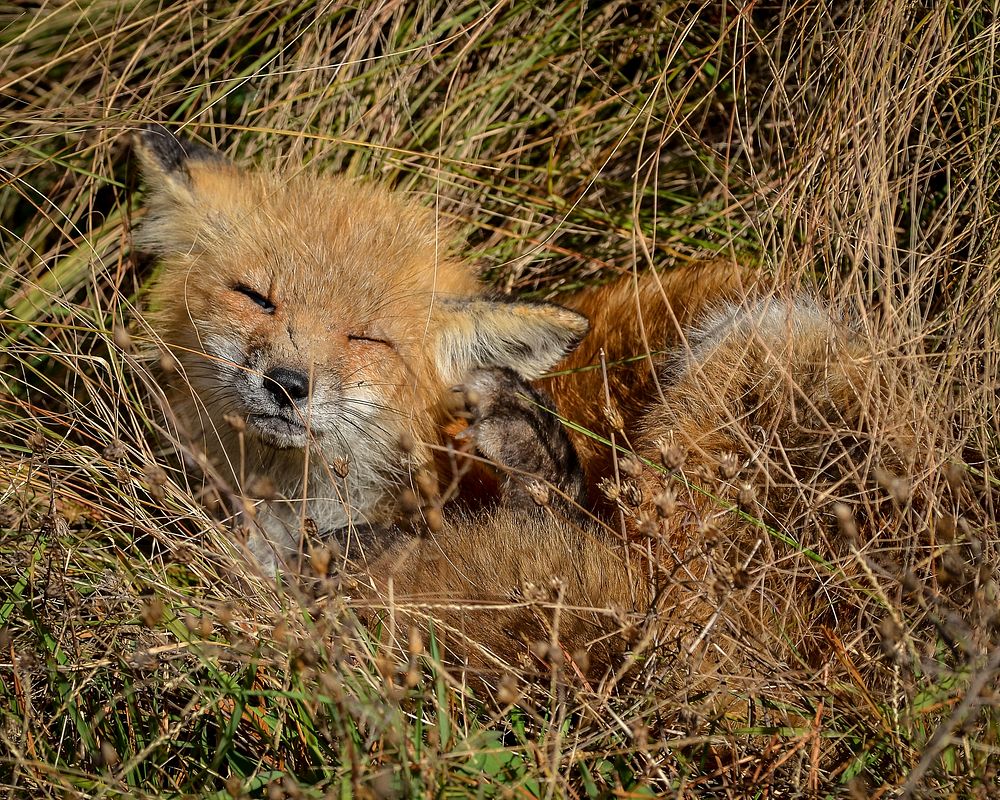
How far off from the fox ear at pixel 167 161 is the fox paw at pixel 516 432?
3.74 feet

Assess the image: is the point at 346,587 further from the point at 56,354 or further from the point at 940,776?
the point at 940,776

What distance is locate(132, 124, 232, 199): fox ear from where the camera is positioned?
2.55 m

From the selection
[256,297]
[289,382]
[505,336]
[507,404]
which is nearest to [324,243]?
[256,297]

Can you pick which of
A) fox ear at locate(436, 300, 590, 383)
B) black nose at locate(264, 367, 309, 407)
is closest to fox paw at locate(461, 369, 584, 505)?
fox ear at locate(436, 300, 590, 383)

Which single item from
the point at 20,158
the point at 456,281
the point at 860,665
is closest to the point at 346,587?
the point at 456,281

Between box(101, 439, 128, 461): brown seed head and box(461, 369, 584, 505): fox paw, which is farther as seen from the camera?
box(461, 369, 584, 505): fox paw

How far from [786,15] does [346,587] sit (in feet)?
7.67

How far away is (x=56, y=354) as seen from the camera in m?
2.46

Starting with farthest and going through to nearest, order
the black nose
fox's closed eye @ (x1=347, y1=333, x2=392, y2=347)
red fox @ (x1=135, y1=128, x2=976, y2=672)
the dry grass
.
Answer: fox's closed eye @ (x1=347, y1=333, x2=392, y2=347)
the black nose
red fox @ (x1=135, y1=128, x2=976, y2=672)
the dry grass

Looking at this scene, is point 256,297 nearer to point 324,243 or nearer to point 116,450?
point 324,243

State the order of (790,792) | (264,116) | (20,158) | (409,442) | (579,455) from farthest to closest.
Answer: (264,116) < (20,158) < (579,455) < (409,442) < (790,792)

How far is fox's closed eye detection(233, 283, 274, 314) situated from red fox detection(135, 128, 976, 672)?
0.04 feet

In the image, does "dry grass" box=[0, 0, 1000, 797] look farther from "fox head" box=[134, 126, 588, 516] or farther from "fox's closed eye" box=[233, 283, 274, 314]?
"fox's closed eye" box=[233, 283, 274, 314]

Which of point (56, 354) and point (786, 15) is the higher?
point (786, 15)
